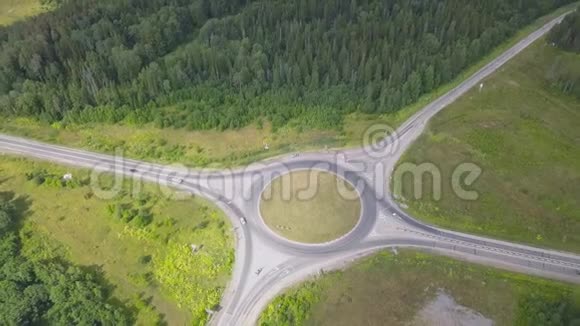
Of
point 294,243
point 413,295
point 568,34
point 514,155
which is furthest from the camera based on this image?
point 568,34

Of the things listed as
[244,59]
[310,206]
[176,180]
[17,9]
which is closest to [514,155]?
[310,206]

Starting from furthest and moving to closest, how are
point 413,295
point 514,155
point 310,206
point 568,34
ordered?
point 568,34
point 514,155
point 310,206
point 413,295

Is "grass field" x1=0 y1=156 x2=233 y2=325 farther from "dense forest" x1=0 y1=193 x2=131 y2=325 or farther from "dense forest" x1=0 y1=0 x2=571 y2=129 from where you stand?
"dense forest" x1=0 y1=0 x2=571 y2=129

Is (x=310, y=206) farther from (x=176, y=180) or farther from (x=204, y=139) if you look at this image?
(x=204, y=139)

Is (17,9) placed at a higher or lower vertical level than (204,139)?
higher

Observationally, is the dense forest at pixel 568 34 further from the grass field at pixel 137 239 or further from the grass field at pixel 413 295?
the grass field at pixel 137 239
